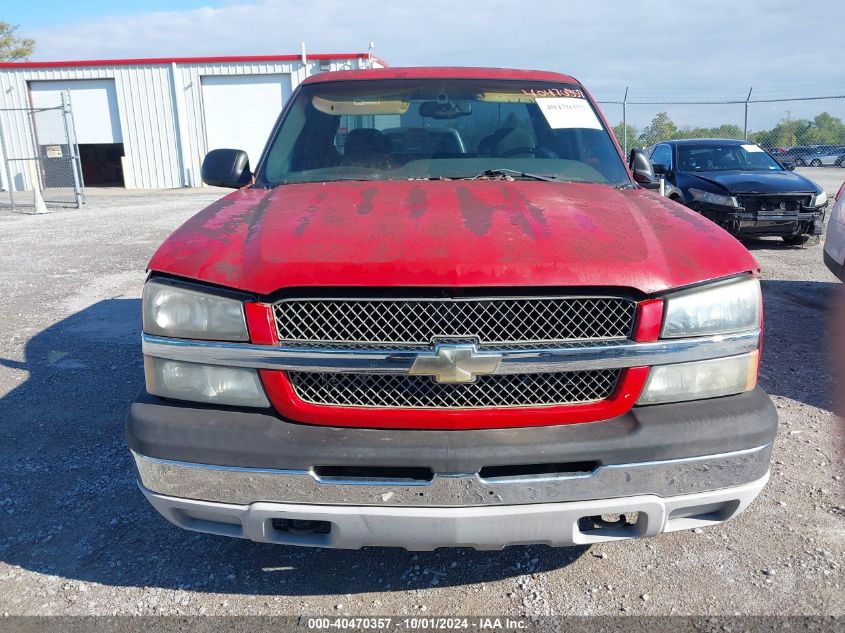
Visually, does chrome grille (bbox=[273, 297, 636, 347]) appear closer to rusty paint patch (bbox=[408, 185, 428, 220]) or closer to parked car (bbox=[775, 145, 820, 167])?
rusty paint patch (bbox=[408, 185, 428, 220])

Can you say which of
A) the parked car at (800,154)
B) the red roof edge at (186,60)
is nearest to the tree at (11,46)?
the red roof edge at (186,60)

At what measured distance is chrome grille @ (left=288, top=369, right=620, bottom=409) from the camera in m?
2.09

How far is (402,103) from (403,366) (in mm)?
2111

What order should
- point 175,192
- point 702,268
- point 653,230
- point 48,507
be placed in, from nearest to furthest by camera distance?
point 702,268 < point 653,230 < point 48,507 < point 175,192

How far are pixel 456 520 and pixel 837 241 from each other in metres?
5.27

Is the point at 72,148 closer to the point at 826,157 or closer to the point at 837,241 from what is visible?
Answer: the point at 837,241

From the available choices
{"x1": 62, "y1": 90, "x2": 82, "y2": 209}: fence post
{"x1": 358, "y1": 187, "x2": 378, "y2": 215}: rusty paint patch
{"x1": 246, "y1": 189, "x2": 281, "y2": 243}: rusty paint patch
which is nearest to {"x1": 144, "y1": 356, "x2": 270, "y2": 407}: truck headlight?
{"x1": 246, "y1": 189, "x2": 281, "y2": 243}: rusty paint patch

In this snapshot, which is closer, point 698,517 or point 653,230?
point 698,517

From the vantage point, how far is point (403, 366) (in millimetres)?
2043

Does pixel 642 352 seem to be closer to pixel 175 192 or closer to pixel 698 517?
pixel 698 517

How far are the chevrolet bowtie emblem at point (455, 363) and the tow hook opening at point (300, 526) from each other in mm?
580

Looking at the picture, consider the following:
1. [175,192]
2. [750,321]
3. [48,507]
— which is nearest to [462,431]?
[750,321]

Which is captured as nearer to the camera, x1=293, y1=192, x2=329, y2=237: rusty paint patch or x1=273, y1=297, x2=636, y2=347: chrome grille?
x1=273, y1=297, x2=636, y2=347: chrome grille

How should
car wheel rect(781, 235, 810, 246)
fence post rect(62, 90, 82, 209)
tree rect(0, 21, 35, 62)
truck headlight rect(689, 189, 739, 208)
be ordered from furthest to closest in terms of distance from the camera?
tree rect(0, 21, 35, 62)
fence post rect(62, 90, 82, 209)
car wheel rect(781, 235, 810, 246)
truck headlight rect(689, 189, 739, 208)
